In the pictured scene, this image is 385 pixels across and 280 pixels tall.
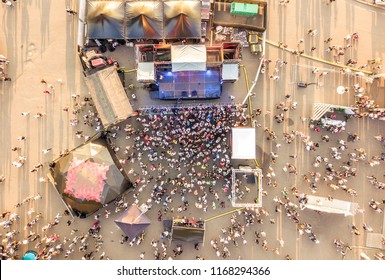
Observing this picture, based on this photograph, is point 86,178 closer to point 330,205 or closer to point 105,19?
point 105,19

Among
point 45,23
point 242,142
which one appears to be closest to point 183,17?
point 242,142

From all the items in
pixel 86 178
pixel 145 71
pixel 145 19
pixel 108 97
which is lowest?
pixel 86 178

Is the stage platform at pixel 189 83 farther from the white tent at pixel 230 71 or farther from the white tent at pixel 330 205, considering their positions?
the white tent at pixel 330 205

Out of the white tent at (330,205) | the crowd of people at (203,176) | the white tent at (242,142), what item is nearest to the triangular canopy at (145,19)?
the crowd of people at (203,176)

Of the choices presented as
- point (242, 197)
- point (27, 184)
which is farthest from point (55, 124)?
point (242, 197)

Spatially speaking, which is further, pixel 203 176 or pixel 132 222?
pixel 203 176

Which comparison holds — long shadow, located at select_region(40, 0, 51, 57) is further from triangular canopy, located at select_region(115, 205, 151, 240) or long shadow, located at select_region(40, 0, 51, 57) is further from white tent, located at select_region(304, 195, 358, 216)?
white tent, located at select_region(304, 195, 358, 216)
